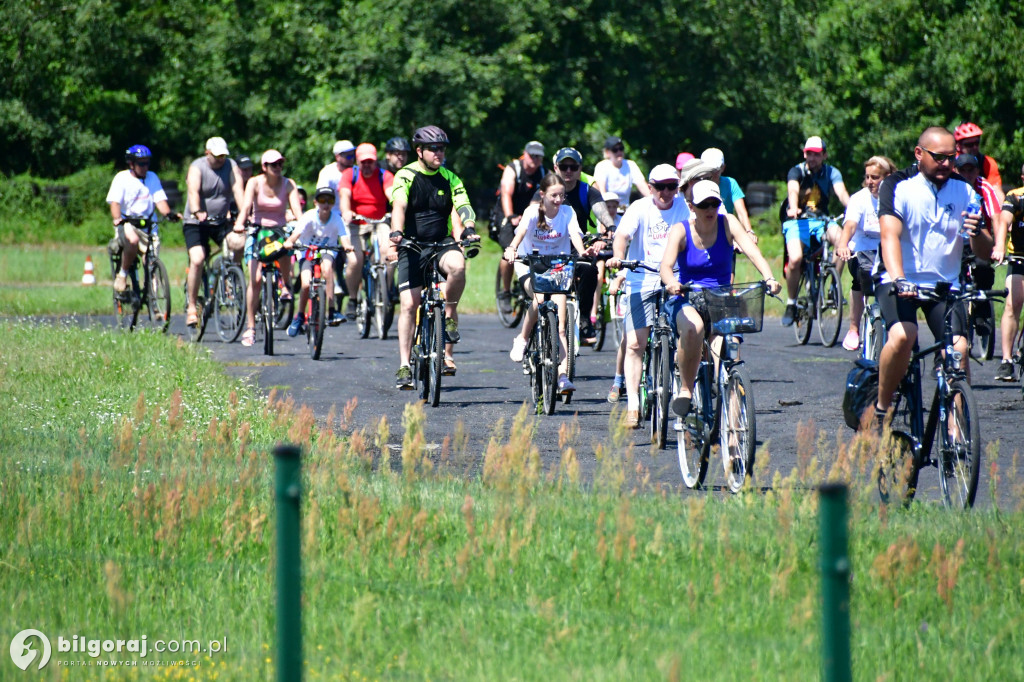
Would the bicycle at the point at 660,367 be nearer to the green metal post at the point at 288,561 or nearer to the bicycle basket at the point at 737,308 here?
the bicycle basket at the point at 737,308

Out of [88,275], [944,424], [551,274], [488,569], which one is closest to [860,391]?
[944,424]

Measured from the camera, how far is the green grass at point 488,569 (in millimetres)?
5273

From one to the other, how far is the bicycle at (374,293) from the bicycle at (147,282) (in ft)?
7.22

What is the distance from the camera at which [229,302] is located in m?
16.5

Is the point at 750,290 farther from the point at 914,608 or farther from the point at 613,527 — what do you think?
the point at 914,608

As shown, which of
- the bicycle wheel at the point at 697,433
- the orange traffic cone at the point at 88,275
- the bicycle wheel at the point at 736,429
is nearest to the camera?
the bicycle wheel at the point at 736,429

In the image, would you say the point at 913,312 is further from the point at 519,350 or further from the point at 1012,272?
the point at 1012,272

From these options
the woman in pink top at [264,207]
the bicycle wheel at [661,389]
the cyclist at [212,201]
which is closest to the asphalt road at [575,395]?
the bicycle wheel at [661,389]

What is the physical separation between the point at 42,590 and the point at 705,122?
4014cm

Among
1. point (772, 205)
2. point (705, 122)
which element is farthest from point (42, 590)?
point (705, 122)

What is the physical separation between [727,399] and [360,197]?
9.55 metres

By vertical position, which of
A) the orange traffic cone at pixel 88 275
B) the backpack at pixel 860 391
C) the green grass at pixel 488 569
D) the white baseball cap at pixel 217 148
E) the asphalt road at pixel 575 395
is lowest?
the green grass at pixel 488 569

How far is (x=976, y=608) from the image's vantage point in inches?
227

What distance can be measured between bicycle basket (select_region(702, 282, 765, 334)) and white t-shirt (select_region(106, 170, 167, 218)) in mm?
10353
